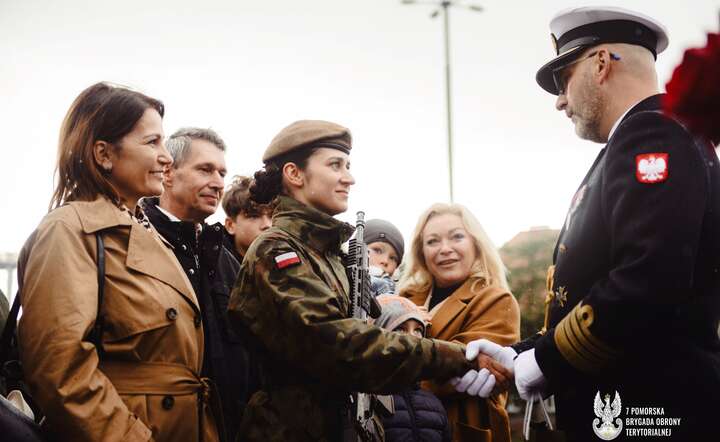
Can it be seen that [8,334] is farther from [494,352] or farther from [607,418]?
[607,418]

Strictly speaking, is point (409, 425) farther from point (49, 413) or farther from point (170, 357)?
point (49, 413)

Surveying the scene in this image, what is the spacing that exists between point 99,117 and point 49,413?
1.41 m

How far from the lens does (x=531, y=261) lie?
10.5 meters

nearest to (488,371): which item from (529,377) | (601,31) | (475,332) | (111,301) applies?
(529,377)

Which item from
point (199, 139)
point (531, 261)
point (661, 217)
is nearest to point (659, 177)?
point (661, 217)

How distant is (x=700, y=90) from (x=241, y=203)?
4.33 meters

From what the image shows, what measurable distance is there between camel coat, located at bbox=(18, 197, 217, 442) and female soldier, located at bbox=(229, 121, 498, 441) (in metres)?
0.30

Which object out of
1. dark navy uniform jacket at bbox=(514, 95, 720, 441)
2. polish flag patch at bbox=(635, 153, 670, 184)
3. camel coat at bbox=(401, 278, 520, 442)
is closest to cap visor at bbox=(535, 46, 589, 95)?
dark navy uniform jacket at bbox=(514, 95, 720, 441)

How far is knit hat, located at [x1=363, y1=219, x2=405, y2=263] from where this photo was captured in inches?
237

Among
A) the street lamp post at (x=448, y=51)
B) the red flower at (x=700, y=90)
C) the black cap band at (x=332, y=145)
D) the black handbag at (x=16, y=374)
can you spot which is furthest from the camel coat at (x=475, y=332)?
the street lamp post at (x=448, y=51)

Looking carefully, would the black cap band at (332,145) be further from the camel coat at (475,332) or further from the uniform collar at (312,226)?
the camel coat at (475,332)

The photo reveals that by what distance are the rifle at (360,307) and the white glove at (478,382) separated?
0.47 meters

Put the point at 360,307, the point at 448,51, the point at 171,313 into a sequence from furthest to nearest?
the point at 448,51
the point at 360,307
the point at 171,313

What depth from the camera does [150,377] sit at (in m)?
2.98
